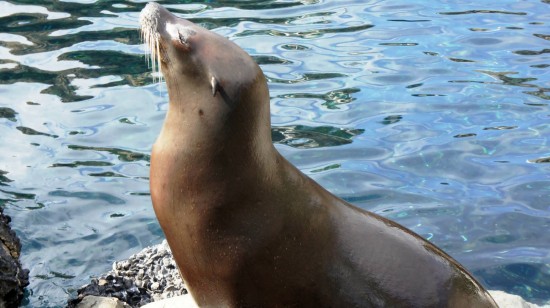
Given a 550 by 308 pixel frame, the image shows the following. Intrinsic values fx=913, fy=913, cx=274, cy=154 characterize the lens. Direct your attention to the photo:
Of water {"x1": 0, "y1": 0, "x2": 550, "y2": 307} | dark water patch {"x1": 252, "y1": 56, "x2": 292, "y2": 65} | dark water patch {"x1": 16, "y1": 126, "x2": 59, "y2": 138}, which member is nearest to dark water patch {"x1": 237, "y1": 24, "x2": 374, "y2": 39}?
water {"x1": 0, "y1": 0, "x2": 550, "y2": 307}

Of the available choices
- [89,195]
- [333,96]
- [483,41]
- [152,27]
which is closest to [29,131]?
[89,195]

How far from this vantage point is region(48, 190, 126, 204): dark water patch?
7988 mm

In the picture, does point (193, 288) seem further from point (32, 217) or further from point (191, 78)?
point (32, 217)

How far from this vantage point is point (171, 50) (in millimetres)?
4617

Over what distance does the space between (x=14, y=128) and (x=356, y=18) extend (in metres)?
5.11

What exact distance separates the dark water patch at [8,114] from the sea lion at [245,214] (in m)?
5.13

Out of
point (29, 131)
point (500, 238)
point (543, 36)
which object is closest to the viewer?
point (500, 238)

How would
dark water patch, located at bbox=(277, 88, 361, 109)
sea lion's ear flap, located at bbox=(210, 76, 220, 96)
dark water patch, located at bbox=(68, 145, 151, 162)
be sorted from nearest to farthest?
sea lion's ear flap, located at bbox=(210, 76, 220, 96) → dark water patch, located at bbox=(68, 145, 151, 162) → dark water patch, located at bbox=(277, 88, 361, 109)

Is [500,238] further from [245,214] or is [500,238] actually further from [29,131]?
[29,131]

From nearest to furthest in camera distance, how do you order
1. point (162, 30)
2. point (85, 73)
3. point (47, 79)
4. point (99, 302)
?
point (162, 30)
point (99, 302)
point (47, 79)
point (85, 73)

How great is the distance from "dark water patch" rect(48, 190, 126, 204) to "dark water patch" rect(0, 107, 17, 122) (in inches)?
65.3

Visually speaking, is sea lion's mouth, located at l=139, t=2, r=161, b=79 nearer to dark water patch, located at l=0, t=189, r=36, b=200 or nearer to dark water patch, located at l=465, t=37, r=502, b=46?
dark water patch, located at l=0, t=189, r=36, b=200

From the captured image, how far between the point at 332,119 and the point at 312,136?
0.45 m

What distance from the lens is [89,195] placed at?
8.04 meters
